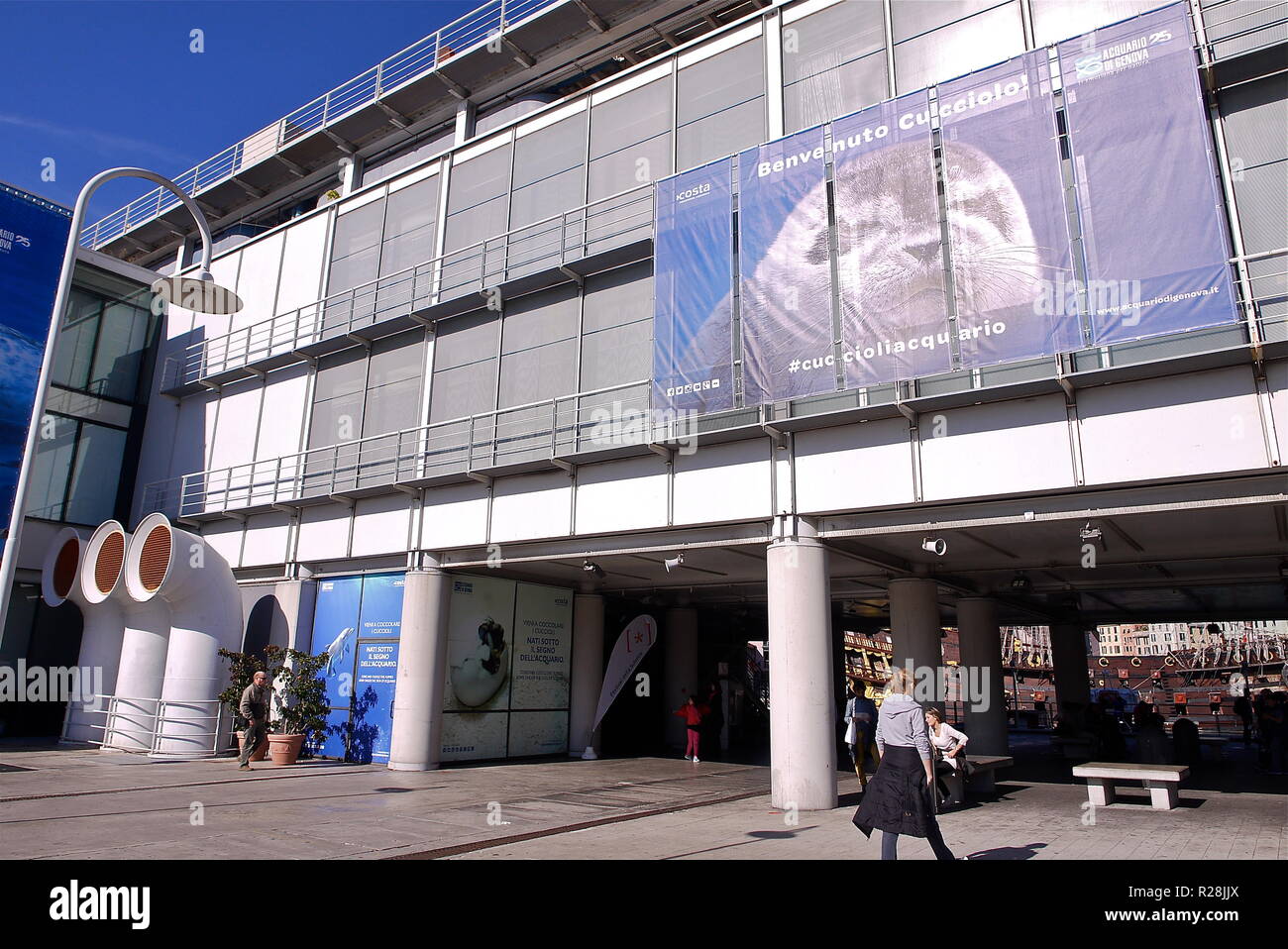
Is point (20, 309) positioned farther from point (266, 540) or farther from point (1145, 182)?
point (1145, 182)

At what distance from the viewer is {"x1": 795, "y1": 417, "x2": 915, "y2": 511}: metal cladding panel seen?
12711 mm

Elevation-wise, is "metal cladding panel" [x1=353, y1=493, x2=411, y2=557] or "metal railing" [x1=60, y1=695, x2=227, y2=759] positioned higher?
"metal cladding panel" [x1=353, y1=493, x2=411, y2=557]

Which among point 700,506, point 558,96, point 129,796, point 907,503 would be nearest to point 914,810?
point 907,503

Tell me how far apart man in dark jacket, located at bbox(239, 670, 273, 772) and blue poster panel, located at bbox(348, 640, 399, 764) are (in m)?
2.28

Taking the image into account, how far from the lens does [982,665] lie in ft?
73.7

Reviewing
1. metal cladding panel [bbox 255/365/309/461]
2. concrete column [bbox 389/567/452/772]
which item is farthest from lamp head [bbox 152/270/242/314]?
concrete column [bbox 389/567/452/772]

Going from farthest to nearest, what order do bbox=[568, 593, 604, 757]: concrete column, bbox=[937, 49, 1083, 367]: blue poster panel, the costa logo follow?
bbox=[568, 593, 604, 757]: concrete column → the costa logo → bbox=[937, 49, 1083, 367]: blue poster panel

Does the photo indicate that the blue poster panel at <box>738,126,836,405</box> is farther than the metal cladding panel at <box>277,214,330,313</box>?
No

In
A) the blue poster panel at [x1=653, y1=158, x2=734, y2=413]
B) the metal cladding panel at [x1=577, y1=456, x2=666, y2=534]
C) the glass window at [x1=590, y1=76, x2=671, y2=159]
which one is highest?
the glass window at [x1=590, y1=76, x2=671, y2=159]

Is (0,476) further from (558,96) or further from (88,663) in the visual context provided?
(558,96)

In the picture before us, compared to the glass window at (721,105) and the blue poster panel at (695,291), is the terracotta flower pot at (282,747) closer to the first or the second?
the blue poster panel at (695,291)

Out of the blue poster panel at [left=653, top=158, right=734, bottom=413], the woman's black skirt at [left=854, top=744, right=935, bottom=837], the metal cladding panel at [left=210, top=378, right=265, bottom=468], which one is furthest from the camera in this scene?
the metal cladding panel at [left=210, top=378, right=265, bottom=468]

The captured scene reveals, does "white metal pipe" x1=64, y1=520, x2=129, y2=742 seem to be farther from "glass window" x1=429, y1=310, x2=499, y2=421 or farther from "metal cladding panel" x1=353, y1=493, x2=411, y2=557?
"glass window" x1=429, y1=310, x2=499, y2=421

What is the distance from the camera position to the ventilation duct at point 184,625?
61.4 ft
